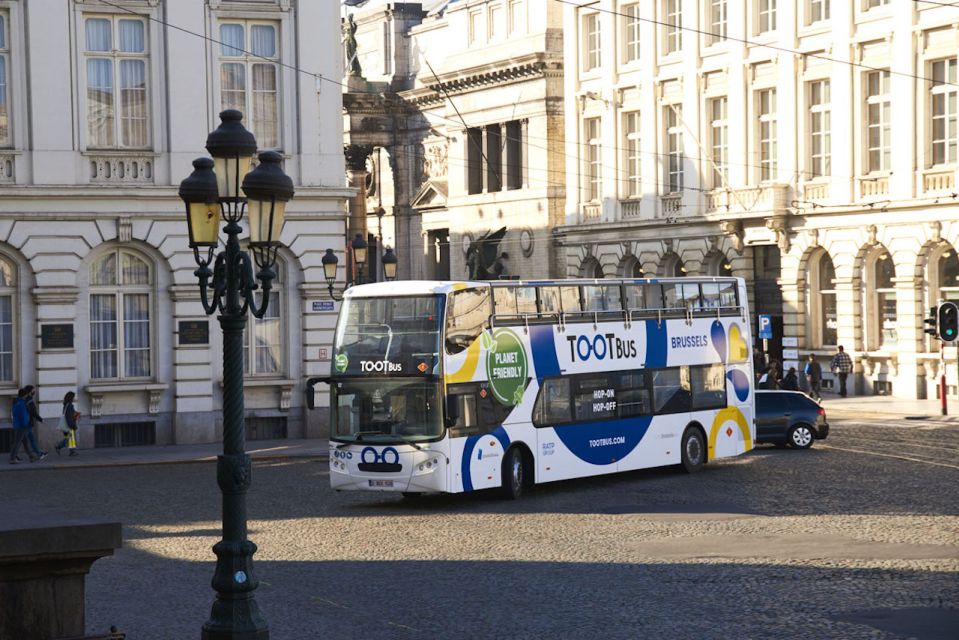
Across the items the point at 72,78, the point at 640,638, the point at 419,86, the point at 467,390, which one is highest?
the point at 419,86

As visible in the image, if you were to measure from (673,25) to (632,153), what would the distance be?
17.5 feet

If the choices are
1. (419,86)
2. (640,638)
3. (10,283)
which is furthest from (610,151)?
(640,638)

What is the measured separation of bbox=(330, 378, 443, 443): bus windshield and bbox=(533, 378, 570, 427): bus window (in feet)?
8.52

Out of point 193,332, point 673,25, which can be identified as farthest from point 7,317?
point 673,25

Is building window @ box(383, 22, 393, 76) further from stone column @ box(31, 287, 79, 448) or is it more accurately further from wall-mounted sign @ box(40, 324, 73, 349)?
wall-mounted sign @ box(40, 324, 73, 349)

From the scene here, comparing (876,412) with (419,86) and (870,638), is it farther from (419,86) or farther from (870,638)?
(419,86)

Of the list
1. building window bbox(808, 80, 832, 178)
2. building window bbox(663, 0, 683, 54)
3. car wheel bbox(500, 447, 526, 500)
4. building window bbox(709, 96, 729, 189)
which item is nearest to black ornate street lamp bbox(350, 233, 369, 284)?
car wheel bbox(500, 447, 526, 500)

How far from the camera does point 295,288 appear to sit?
37.8m

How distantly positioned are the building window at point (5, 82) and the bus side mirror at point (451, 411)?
15.5 metres

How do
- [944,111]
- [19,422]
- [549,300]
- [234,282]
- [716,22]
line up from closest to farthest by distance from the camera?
[234,282]
[549,300]
[19,422]
[944,111]
[716,22]

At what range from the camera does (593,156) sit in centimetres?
6544

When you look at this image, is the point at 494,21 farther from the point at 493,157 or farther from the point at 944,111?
the point at 944,111

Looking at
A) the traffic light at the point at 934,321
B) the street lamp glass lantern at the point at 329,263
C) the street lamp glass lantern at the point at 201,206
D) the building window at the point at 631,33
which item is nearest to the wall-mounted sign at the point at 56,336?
the street lamp glass lantern at the point at 329,263

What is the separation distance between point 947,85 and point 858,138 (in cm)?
383
